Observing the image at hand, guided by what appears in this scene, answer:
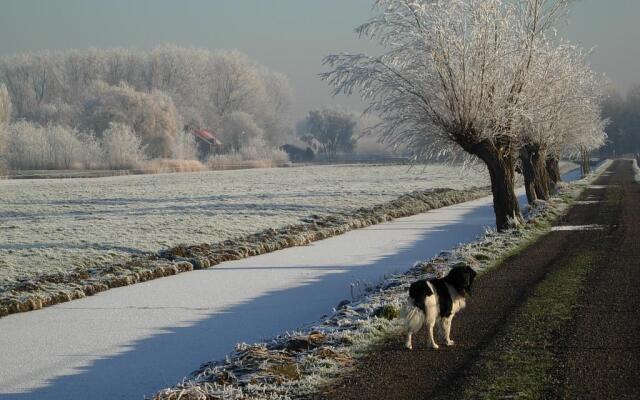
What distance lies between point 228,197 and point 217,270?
2481 centimetres

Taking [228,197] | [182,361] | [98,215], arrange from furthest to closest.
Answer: [228,197]
[98,215]
[182,361]

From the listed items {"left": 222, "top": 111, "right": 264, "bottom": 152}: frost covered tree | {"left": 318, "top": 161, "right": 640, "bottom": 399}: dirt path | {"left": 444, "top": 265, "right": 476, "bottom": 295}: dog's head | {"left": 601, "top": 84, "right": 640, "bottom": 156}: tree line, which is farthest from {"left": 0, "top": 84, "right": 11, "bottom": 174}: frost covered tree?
{"left": 601, "top": 84, "right": 640, "bottom": 156}: tree line

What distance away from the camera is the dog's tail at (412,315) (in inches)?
414

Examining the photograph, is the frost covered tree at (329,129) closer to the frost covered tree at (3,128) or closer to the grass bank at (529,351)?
the frost covered tree at (3,128)

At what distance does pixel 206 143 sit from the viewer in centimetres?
14350

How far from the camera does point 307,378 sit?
9.55 m

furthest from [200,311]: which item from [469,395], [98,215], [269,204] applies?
[269,204]

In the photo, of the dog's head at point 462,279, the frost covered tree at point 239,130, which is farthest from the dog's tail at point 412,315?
the frost covered tree at point 239,130

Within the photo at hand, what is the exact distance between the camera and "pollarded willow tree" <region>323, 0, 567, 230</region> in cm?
2561

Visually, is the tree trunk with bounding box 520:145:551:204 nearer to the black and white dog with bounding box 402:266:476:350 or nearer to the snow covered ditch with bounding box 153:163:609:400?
the snow covered ditch with bounding box 153:163:609:400

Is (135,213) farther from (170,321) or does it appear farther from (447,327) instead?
(447,327)

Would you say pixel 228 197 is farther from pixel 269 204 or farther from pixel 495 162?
pixel 495 162

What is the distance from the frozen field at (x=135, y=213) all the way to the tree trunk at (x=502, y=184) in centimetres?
147

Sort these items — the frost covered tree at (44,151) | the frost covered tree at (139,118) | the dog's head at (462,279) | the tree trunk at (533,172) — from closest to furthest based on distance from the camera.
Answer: the dog's head at (462,279), the tree trunk at (533,172), the frost covered tree at (44,151), the frost covered tree at (139,118)
